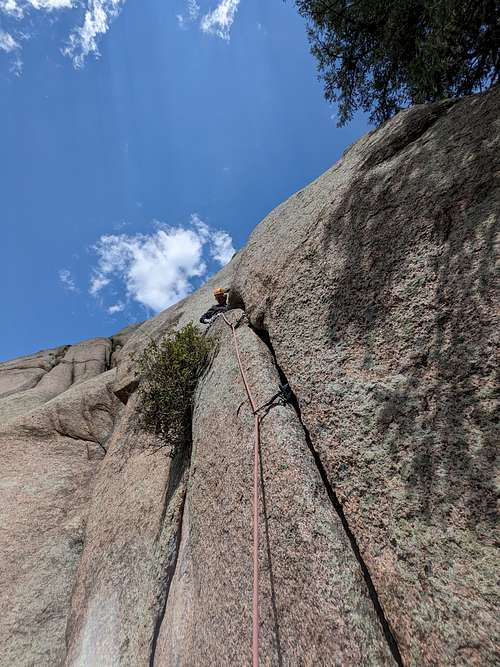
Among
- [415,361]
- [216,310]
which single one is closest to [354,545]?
[415,361]

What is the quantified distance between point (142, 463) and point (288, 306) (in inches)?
166

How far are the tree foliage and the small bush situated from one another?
24.7 ft

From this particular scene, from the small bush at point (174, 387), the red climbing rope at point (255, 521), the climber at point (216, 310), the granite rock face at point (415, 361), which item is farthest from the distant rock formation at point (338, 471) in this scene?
the climber at point (216, 310)

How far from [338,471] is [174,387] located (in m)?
4.13

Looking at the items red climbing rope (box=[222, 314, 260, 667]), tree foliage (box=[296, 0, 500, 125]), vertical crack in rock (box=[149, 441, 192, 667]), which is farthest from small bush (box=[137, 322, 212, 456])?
tree foliage (box=[296, 0, 500, 125])

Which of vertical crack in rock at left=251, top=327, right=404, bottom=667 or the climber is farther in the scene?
the climber

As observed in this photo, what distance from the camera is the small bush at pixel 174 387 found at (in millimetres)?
6547

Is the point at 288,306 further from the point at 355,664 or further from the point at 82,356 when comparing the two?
the point at 82,356

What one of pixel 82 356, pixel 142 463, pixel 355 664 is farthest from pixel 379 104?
pixel 82 356

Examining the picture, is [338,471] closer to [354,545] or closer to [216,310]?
[354,545]

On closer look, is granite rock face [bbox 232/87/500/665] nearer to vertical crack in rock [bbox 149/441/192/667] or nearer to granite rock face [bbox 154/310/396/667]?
granite rock face [bbox 154/310/396/667]

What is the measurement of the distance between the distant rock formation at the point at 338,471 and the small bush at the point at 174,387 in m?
0.53

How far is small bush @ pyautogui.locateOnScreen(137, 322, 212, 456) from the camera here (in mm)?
6547

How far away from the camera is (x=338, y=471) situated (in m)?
3.28
